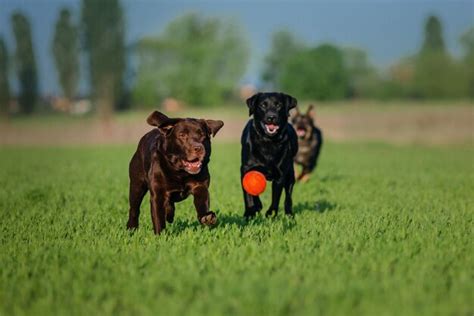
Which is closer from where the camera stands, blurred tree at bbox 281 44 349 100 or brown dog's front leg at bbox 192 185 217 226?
brown dog's front leg at bbox 192 185 217 226

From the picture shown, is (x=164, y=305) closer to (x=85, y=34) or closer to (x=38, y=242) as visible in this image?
(x=38, y=242)

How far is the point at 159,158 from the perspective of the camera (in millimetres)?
6992

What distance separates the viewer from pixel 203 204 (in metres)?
7.02

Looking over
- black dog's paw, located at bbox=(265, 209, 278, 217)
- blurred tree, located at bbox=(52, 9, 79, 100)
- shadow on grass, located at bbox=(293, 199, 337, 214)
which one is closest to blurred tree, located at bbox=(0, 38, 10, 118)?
blurred tree, located at bbox=(52, 9, 79, 100)

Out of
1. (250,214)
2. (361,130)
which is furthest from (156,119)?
(361,130)

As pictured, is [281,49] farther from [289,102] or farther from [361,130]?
[289,102]

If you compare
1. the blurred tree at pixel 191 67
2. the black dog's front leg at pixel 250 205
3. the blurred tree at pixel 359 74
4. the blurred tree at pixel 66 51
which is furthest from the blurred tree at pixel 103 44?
the black dog's front leg at pixel 250 205

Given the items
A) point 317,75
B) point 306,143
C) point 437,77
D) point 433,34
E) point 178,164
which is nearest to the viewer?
point 178,164

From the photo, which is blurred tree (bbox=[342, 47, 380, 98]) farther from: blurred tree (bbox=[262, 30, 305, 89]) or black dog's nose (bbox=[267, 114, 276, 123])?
black dog's nose (bbox=[267, 114, 276, 123])

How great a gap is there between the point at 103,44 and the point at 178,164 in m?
63.0

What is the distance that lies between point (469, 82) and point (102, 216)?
8236cm

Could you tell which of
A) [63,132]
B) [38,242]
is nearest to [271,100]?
[38,242]

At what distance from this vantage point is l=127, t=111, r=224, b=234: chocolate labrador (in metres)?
6.77

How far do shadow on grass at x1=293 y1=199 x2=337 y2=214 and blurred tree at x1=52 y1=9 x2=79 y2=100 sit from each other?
86014 millimetres
